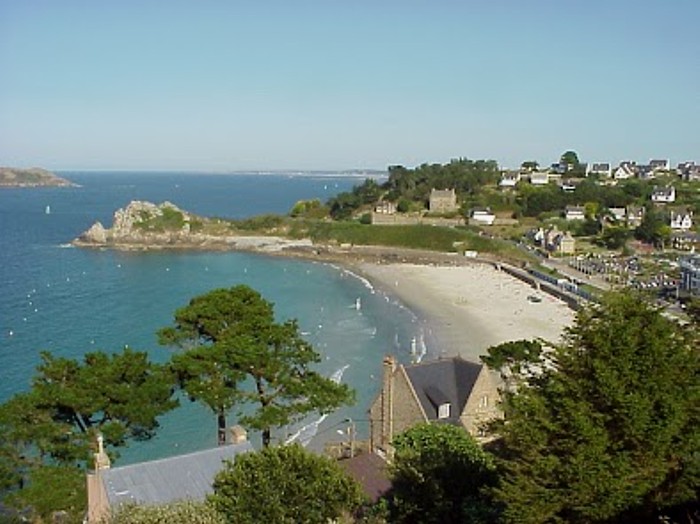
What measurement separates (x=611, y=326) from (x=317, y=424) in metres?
22.5

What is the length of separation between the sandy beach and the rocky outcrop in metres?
18.8

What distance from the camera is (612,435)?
9664mm

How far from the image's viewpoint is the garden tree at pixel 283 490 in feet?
34.3

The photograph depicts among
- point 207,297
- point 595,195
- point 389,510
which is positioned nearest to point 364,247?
point 595,195

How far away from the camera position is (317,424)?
3130cm

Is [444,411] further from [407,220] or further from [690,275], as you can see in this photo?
[407,220]

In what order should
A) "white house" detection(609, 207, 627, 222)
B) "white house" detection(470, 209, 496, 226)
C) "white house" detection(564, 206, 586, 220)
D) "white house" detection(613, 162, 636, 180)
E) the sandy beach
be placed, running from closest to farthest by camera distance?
the sandy beach → "white house" detection(609, 207, 627, 222) → "white house" detection(564, 206, 586, 220) → "white house" detection(470, 209, 496, 226) → "white house" detection(613, 162, 636, 180)

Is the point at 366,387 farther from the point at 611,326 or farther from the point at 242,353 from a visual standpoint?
the point at 611,326

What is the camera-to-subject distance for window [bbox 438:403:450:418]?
67.6 feet

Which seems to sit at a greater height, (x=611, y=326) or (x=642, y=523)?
(x=611, y=326)

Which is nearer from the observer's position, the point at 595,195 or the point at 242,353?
the point at 242,353

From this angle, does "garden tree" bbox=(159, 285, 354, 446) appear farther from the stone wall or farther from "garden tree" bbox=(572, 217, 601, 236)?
the stone wall

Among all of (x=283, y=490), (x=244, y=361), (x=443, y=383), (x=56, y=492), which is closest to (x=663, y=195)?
(x=443, y=383)

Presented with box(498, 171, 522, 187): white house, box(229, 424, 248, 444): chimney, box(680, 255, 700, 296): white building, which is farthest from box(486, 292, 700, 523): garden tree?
box(498, 171, 522, 187): white house
